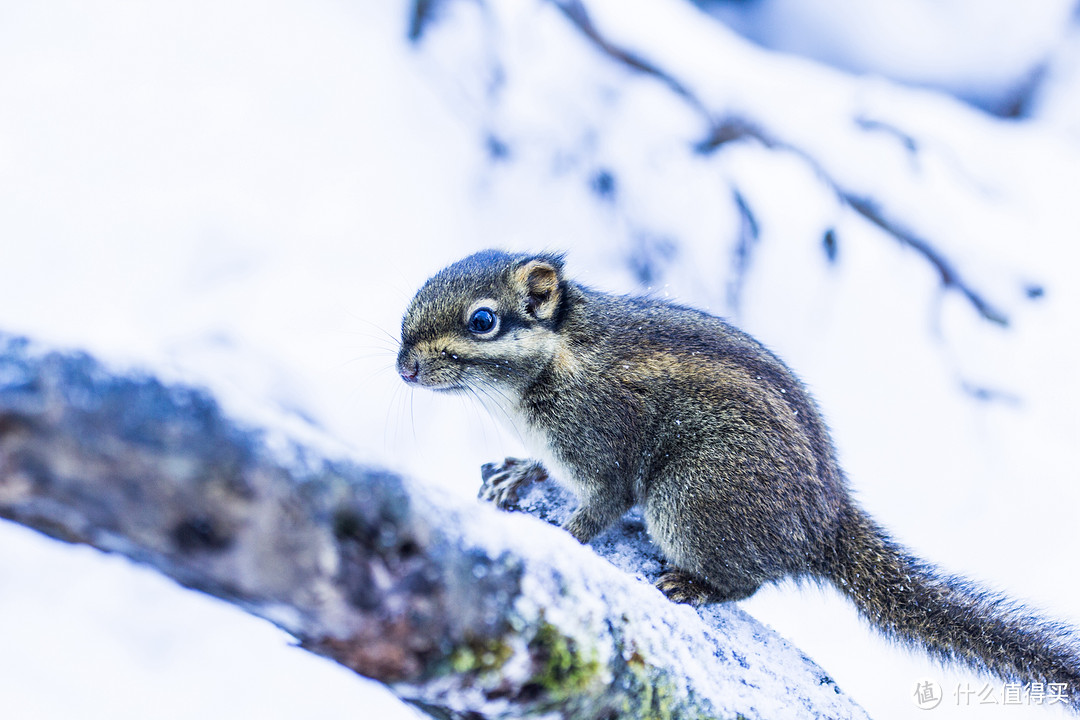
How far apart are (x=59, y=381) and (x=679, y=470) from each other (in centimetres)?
138

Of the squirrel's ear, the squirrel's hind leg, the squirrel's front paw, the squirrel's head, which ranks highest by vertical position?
the squirrel's ear

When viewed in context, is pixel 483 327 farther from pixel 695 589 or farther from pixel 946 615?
pixel 946 615

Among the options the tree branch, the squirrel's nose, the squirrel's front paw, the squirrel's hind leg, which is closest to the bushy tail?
the squirrel's hind leg

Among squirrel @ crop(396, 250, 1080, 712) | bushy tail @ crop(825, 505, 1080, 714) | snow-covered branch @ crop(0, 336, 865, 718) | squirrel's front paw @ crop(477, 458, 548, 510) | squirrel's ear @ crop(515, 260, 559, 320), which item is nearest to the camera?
snow-covered branch @ crop(0, 336, 865, 718)

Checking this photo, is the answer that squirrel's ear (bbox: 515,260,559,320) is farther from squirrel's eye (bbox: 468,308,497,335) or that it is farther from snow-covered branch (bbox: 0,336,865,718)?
Answer: snow-covered branch (bbox: 0,336,865,718)

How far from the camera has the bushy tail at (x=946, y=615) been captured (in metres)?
1.58

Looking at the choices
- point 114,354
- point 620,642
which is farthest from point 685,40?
point 114,354

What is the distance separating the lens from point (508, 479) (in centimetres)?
219

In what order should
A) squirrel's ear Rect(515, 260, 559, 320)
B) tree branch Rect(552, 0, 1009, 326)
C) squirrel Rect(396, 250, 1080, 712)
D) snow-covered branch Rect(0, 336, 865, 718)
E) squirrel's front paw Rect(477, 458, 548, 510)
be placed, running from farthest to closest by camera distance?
tree branch Rect(552, 0, 1009, 326), squirrel's front paw Rect(477, 458, 548, 510), squirrel's ear Rect(515, 260, 559, 320), squirrel Rect(396, 250, 1080, 712), snow-covered branch Rect(0, 336, 865, 718)

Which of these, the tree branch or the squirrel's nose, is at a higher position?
the tree branch

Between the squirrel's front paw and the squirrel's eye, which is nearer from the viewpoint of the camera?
the squirrel's eye

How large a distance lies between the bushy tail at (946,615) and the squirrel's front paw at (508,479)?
31.2 inches

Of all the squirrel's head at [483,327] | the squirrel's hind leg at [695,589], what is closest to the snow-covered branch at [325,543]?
the squirrel's hind leg at [695,589]

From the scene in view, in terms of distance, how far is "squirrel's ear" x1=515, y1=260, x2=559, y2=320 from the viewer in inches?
75.6
